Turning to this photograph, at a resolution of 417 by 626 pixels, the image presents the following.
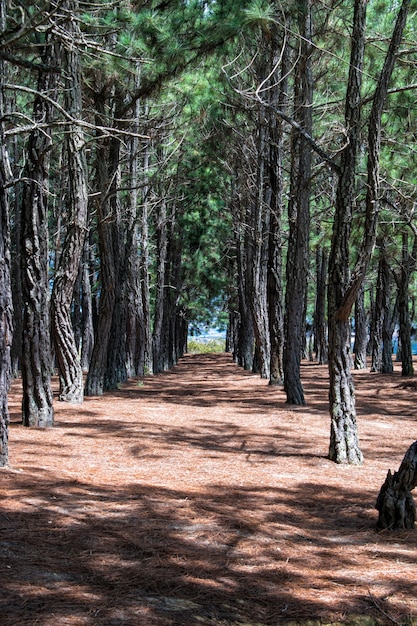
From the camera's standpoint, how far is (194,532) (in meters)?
4.93

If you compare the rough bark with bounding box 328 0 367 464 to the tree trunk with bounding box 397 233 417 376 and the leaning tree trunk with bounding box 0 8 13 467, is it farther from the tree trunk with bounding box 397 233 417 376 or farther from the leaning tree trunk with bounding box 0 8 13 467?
the tree trunk with bounding box 397 233 417 376

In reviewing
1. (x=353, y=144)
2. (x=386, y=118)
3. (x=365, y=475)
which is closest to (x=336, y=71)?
(x=386, y=118)

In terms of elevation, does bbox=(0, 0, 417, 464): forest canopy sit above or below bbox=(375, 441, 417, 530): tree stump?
above

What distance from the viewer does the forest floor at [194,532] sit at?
3.60m

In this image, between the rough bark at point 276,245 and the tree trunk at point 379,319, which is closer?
the rough bark at point 276,245

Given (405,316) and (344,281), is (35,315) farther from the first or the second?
(405,316)

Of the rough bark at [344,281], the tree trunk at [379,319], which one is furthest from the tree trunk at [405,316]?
the rough bark at [344,281]

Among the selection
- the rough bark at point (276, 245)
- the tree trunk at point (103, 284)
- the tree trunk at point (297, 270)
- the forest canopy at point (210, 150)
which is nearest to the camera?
the forest canopy at point (210, 150)

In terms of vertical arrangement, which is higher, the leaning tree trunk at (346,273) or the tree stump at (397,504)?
the leaning tree trunk at (346,273)

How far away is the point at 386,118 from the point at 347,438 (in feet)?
28.1

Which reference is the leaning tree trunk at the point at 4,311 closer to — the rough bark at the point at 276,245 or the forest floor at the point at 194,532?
the forest floor at the point at 194,532

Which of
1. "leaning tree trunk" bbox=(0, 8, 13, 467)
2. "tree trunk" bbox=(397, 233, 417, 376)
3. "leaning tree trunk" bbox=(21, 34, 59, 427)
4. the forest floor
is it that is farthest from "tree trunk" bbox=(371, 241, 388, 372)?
"leaning tree trunk" bbox=(0, 8, 13, 467)

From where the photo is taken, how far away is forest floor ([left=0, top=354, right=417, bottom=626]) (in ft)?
11.8

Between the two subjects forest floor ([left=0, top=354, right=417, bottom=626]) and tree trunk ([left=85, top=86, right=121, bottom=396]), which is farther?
tree trunk ([left=85, top=86, right=121, bottom=396])
